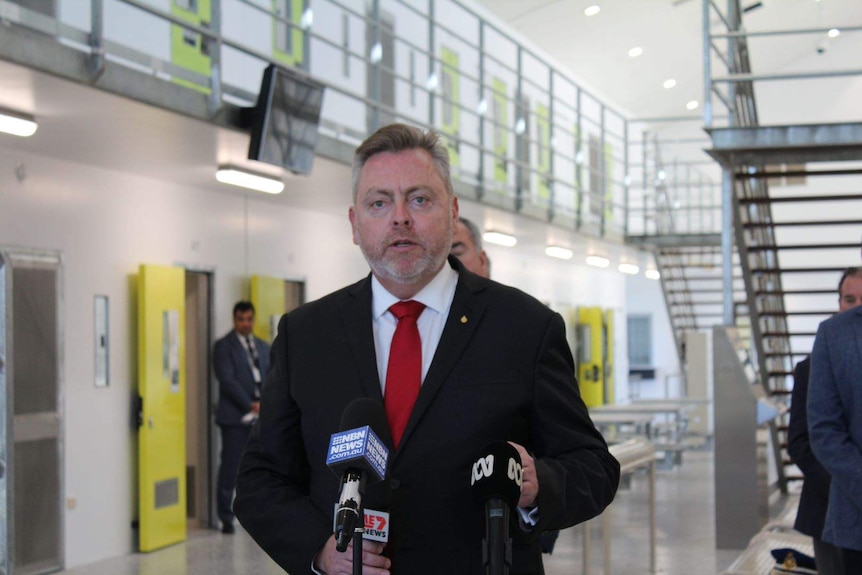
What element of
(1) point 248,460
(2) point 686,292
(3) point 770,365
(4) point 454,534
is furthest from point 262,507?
(2) point 686,292

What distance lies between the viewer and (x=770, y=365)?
1020 centimetres

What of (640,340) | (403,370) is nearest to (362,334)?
(403,370)

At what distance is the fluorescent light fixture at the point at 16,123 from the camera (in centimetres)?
642

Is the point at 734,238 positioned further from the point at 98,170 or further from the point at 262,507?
the point at 262,507

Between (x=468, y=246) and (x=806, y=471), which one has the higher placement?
(x=468, y=246)

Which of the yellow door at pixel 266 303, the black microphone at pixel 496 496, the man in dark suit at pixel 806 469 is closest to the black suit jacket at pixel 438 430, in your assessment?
the black microphone at pixel 496 496

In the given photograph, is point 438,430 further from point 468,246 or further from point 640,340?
point 640,340

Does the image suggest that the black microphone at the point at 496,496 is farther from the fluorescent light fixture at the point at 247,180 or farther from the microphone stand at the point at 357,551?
the fluorescent light fixture at the point at 247,180

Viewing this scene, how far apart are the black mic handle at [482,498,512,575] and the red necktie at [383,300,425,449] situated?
0.95 feet

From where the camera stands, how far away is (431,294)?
2100mm

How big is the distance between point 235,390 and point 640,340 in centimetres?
2326

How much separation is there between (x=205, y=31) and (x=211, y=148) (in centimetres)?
116

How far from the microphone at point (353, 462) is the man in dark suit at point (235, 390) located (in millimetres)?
7508

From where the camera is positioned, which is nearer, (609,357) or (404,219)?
(404,219)
